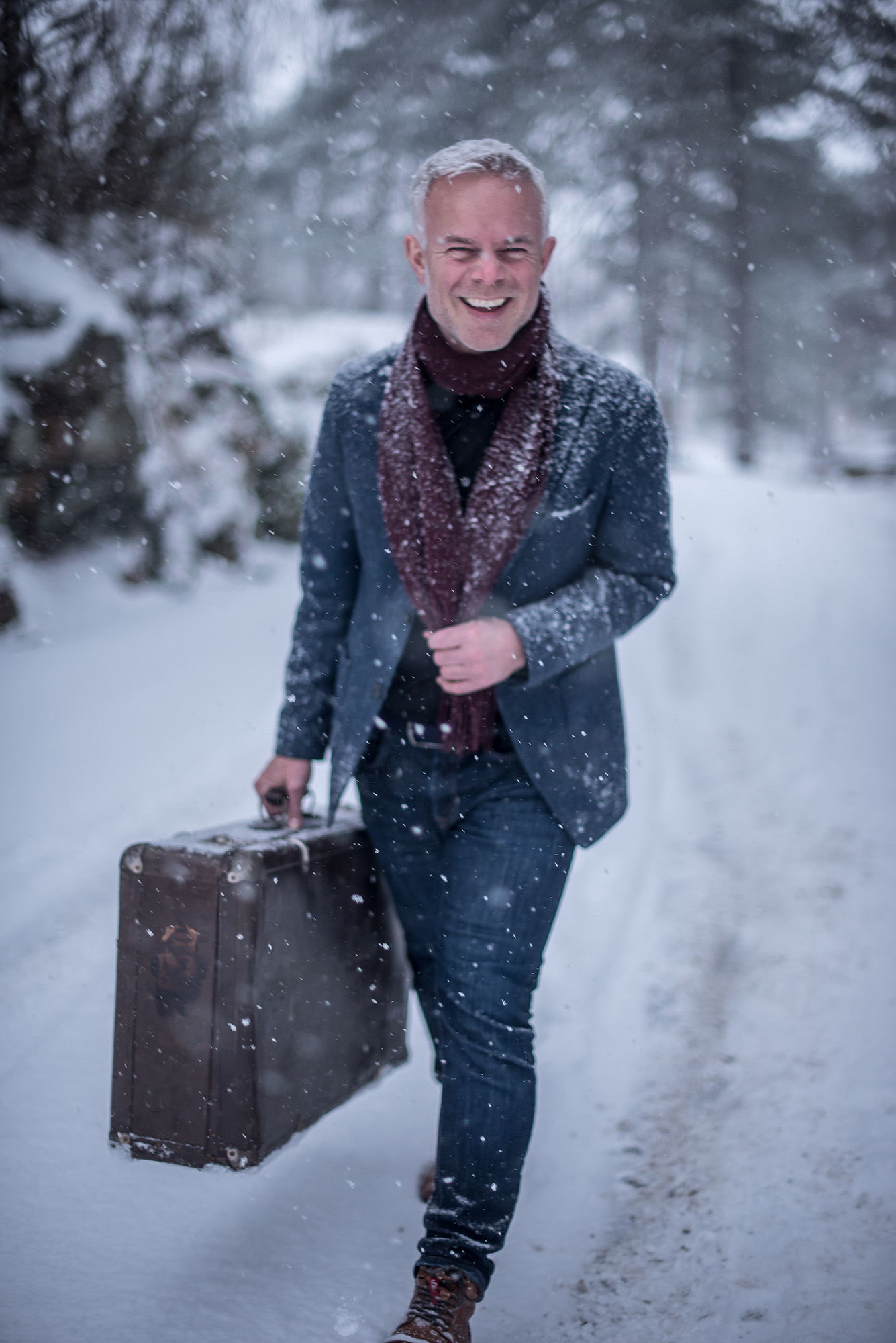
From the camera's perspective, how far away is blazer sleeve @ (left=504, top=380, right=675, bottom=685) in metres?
1.81

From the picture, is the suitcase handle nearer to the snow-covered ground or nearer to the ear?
the snow-covered ground

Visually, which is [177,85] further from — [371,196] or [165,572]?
[371,196]

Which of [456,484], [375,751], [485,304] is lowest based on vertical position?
[375,751]

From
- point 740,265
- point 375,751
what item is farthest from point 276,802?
point 740,265

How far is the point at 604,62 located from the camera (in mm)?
6098

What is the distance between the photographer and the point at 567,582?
1942mm

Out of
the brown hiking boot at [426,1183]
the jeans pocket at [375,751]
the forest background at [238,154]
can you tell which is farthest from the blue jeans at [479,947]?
the forest background at [238,154]

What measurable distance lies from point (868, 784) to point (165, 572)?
183 inches

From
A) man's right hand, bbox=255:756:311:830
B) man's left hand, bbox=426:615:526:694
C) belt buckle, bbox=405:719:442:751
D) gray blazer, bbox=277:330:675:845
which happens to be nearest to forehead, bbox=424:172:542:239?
gray blazer, bbox=277:330:675:845

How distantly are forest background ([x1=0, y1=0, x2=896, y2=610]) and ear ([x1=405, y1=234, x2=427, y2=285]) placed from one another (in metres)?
4.02

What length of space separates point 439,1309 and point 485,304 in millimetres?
1728

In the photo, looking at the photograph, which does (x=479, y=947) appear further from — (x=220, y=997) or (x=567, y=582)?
(x=567, y=582)

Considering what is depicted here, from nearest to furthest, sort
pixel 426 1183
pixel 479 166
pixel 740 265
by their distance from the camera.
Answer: pixel 479 166
pixel 426 1183
pixel 740 265

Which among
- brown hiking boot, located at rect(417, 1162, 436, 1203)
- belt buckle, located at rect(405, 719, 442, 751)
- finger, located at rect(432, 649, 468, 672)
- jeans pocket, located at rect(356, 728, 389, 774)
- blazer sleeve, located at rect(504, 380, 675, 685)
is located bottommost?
brown hiking boot, located at rect(417, 1162, 436, 1203)
